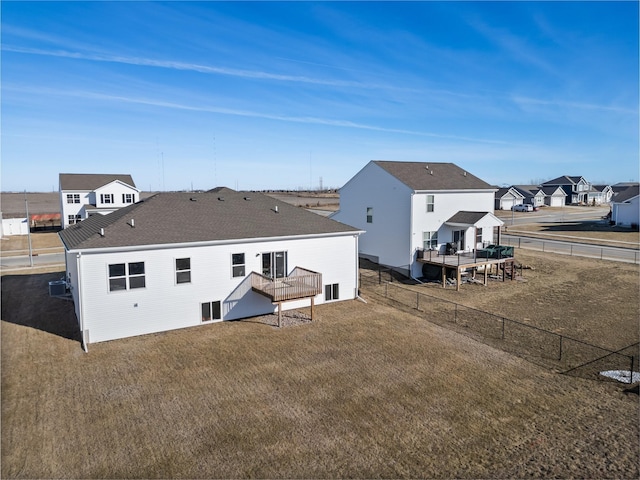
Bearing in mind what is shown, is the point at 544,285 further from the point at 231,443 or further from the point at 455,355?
the point at 231,443

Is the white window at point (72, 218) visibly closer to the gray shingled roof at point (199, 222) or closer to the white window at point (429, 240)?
the gray shingled roof at point (199, 222)

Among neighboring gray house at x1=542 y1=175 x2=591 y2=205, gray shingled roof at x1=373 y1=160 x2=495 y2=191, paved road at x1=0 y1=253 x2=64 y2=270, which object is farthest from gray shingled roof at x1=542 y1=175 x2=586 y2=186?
paved road at x1=0 y1=253 x2=64 y2=270

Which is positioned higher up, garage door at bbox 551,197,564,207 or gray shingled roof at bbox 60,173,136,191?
gray shingled roof at bbox 60,173,136,191

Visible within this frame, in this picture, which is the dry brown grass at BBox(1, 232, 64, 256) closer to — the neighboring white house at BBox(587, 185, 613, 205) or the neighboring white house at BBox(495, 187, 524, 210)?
the neighboring white house at BBox(495, 187, 524, 210)

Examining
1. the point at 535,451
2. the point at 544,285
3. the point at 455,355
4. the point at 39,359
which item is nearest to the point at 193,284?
the point at 39,359

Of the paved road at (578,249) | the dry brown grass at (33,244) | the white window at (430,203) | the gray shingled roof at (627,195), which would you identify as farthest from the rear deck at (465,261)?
the gray shingled roof at (627,195)

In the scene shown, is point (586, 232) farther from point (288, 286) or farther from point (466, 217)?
point (288, 286)

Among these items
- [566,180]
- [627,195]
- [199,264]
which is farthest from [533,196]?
[199,264]
